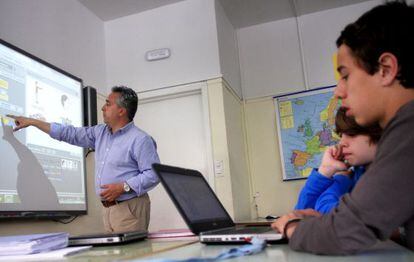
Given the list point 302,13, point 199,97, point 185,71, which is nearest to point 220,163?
point 199,97

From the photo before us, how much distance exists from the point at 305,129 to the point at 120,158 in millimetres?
2112

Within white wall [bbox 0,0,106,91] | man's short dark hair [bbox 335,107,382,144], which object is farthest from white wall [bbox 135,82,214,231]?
man's short dark hair [bbox 335,107,382,144]

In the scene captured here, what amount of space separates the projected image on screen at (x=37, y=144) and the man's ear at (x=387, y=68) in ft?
6.43

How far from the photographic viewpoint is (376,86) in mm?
792

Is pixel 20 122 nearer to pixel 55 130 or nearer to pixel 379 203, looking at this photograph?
pixel 55 130

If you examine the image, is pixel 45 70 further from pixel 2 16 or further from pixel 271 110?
pixel 271 110

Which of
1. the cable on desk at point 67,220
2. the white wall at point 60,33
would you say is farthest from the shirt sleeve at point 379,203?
the white wall at point 60,33

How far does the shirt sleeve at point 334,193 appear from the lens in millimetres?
1259

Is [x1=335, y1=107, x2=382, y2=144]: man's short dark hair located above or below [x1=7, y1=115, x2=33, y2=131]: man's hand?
below

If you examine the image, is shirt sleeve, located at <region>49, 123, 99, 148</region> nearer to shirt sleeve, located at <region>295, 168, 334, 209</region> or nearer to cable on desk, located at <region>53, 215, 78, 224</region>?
cable on desk, located at <region>53, 215, 78, 224</region>

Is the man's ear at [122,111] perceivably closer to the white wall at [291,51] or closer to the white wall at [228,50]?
the white wall at [228,50]

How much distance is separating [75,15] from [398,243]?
3039 mm

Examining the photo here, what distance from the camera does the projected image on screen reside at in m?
2.14

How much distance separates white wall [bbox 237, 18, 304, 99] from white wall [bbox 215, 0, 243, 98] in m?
A: 0.11
